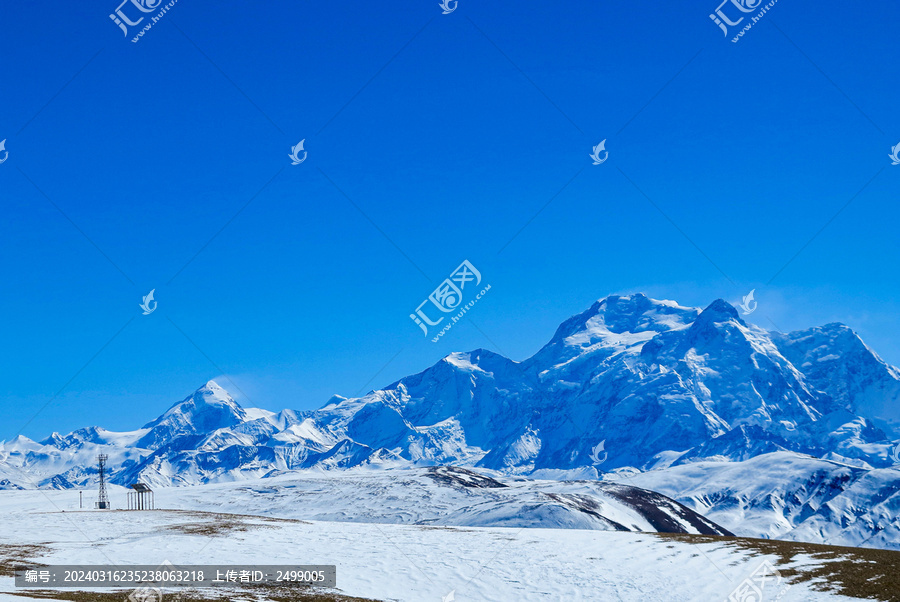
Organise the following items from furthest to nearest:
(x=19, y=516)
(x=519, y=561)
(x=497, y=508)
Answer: (x=497, y=508) → (x=19, y=516) → (x=519, y=561)

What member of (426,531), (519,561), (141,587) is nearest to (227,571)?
(141,587)

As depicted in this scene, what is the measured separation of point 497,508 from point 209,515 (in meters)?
39.9

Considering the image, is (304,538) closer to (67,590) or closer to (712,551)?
(67,590)

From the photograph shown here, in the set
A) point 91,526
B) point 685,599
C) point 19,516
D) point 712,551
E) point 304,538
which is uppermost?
point 19,516

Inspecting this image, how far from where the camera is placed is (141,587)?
3969cm

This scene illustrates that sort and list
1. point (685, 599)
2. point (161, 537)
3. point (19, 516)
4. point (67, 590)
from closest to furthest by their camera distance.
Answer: point (67, 590) → point (685, 599) → point (161, 537) → point (19, 516)

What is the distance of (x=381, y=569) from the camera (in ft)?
160

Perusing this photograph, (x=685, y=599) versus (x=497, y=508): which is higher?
(x=497, y=508)

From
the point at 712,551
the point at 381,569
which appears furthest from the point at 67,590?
the point at 712,551

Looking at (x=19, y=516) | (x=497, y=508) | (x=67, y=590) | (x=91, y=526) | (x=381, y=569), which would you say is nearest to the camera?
(x=67, y=590)

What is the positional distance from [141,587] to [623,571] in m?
29.4

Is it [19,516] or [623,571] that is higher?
[19,516]

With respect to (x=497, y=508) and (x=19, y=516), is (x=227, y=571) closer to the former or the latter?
(x=19, y=516)

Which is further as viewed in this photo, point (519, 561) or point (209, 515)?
point (209, 515)
